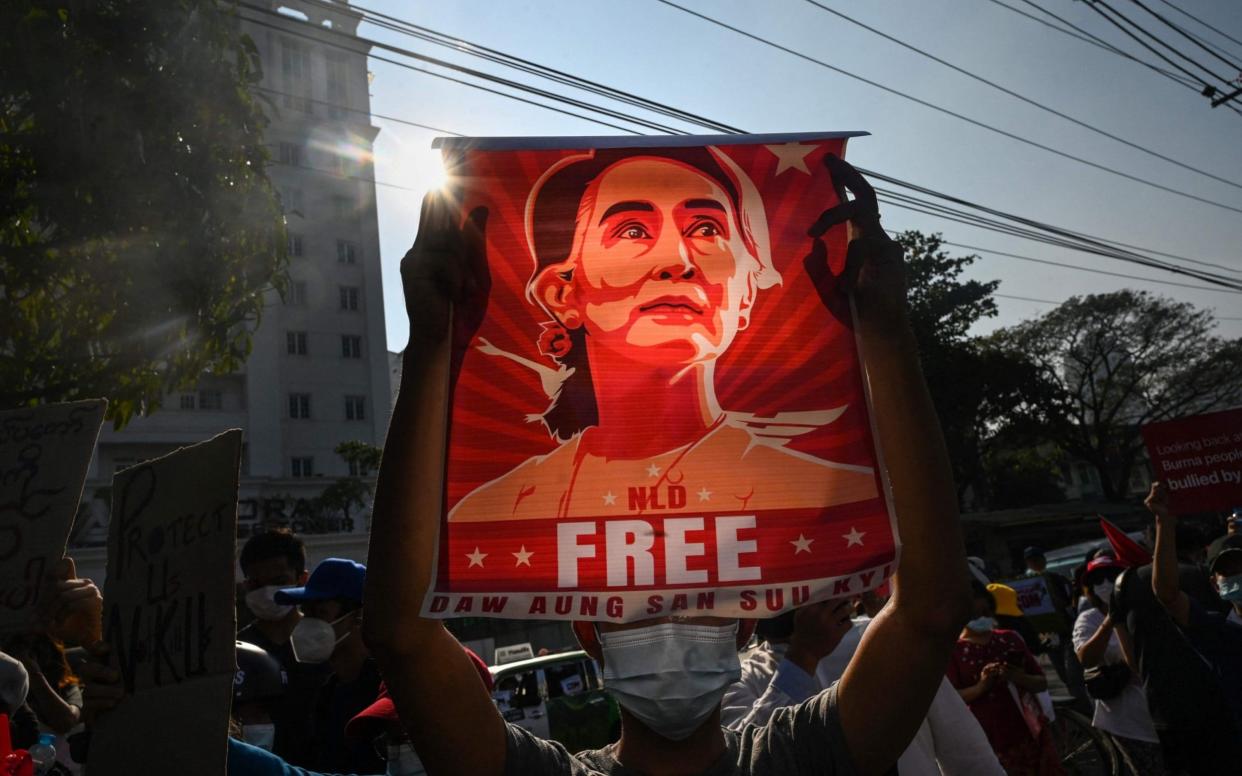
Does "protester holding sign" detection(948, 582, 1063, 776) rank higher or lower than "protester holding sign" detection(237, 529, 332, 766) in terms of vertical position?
lower

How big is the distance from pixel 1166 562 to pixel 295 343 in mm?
37414

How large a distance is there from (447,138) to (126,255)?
5.74 meters

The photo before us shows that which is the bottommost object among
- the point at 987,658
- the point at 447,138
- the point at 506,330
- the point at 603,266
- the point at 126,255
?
the point at 987,658

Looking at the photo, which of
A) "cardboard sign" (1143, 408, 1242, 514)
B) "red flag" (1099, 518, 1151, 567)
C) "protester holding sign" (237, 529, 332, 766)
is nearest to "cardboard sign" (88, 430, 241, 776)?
"protester holding sign" (237, 529, 332, 766)

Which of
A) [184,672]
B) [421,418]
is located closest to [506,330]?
[421,418]

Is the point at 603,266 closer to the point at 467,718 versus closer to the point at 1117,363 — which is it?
the point at 467,718

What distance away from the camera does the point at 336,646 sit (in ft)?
12.0

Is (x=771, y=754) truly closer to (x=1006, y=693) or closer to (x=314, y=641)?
(x=314, y=641)

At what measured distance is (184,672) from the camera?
1.85m

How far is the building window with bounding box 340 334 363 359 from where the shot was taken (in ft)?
129

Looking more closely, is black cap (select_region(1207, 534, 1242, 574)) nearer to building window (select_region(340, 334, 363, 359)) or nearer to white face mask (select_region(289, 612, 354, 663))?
white face mask (select_region(289, 612, 354, 663))

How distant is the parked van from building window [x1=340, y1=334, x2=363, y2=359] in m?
31.5

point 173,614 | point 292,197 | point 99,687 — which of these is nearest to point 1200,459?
point 173,614

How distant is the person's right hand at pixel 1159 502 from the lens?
442 centimetres
